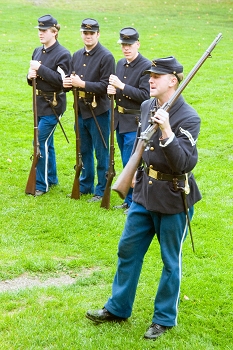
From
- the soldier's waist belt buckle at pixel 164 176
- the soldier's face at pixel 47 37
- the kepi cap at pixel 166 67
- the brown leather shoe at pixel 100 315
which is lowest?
the brown leather shoe at pixel 100 315

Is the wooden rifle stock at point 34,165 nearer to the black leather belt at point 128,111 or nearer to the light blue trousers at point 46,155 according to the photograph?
the light blue trousers at point 46,155

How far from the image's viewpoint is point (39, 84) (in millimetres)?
9766

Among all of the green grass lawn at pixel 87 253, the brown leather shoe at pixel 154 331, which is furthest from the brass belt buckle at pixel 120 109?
the brown leather shoe at pixel 154 331

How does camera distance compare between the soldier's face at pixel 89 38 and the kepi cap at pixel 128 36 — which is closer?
the kepi cap at pixel 128 36

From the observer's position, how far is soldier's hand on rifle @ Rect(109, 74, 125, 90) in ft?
28.7

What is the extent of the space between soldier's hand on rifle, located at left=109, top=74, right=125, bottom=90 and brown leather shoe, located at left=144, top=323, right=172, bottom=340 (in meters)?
3.91

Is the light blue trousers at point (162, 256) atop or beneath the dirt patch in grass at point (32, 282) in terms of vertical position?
atop

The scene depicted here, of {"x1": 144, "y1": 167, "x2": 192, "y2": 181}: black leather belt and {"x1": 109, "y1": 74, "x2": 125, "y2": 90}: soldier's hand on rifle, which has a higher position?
{"x1": 144, "y1": 167, "x2": 192, "y2": 181}: black leather belt

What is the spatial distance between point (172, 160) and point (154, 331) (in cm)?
172

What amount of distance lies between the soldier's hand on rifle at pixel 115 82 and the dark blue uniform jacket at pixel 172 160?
9.66ft

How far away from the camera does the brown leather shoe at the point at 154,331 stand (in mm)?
5836

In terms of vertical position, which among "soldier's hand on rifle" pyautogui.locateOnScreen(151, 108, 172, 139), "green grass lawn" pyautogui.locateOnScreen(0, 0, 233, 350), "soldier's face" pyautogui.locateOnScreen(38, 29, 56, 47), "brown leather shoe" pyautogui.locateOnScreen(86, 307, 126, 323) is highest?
"soldier's hand on rifle" pyautogui.locateOnScreen(151, 108, 172, 139)

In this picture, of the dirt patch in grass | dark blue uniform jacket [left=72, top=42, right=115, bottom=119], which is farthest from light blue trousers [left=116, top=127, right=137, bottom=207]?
the dirt patch in grass

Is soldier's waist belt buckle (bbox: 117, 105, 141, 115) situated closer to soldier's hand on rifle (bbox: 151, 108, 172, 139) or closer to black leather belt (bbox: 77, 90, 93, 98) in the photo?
black leather belt (bbox: 77, 90, 93, 98)
